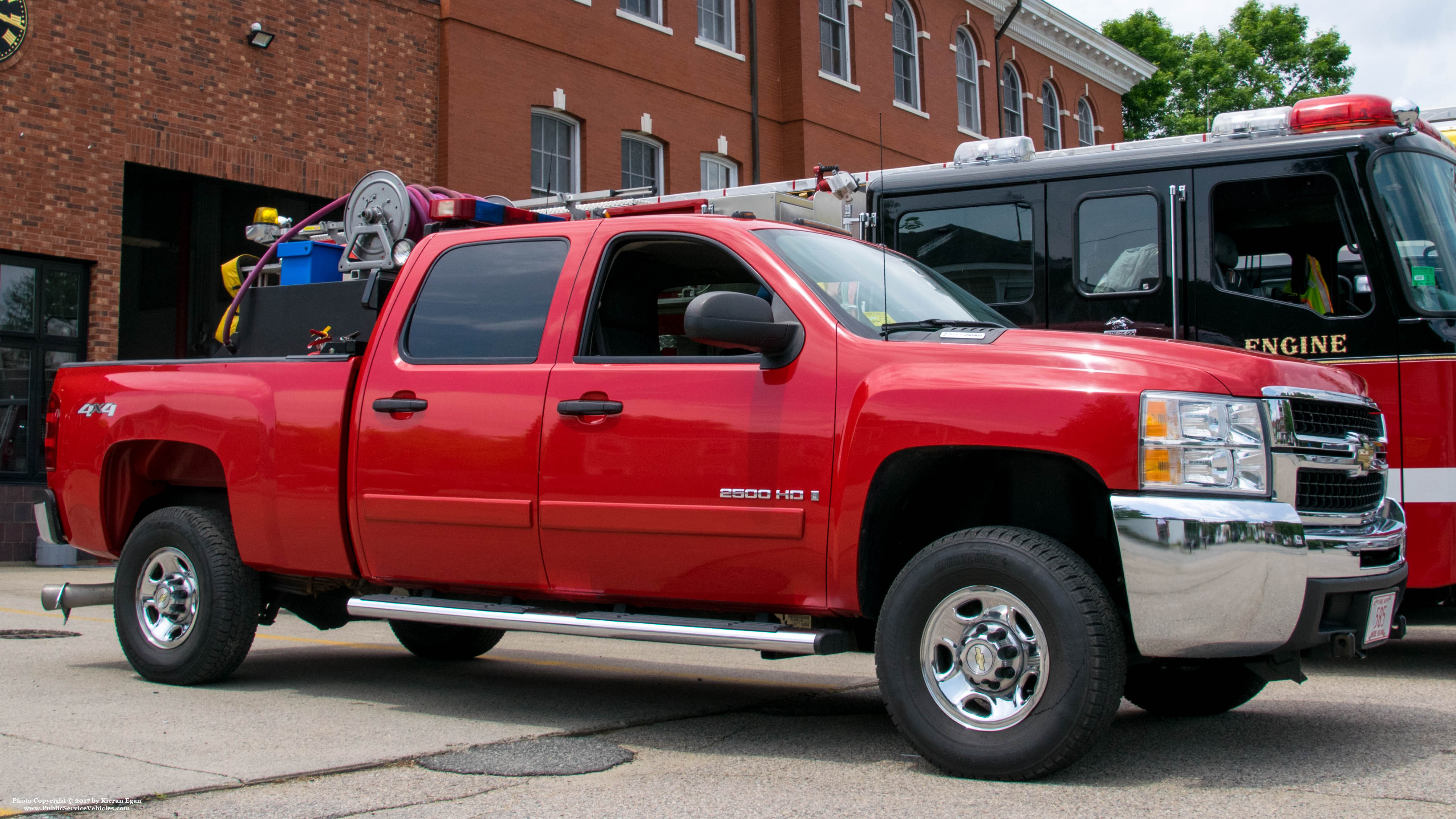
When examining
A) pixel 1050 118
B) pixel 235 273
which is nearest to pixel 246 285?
pixel 235 273

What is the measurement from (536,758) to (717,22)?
20.0 m

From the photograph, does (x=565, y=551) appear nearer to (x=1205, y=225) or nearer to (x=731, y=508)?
(x=731, y=508)

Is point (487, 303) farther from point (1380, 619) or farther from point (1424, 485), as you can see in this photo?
point (1424, 485)

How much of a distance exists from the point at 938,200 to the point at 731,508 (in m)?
4.44

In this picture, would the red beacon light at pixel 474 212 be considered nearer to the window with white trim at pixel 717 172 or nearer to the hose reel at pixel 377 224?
the hose reel at pixel 377 224

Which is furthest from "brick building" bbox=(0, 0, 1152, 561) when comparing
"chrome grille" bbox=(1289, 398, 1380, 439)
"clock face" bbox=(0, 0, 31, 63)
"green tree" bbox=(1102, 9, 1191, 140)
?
"green tree" bbox=(1102, 9, 1191, 140)

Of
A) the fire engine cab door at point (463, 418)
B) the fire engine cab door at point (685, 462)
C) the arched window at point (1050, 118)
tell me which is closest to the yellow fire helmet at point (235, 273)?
the fire engine cab door at point (463, 418)

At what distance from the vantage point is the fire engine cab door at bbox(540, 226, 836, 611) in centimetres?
496

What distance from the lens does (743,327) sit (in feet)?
15.9

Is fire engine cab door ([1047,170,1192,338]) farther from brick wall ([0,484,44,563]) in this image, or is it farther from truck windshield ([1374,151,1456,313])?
brick wall ([0,484,44,563])

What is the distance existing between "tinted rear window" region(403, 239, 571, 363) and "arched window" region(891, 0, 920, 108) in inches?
885

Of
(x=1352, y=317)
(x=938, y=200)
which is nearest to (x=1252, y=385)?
(x=1352, y=317)

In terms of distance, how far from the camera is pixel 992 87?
30438 mm

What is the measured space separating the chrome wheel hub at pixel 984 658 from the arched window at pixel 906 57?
78.7 feet
